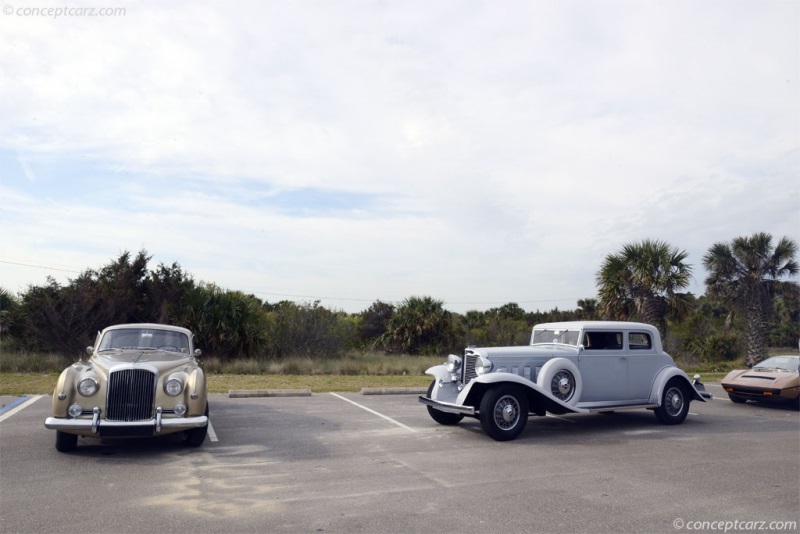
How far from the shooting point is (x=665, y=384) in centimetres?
1130

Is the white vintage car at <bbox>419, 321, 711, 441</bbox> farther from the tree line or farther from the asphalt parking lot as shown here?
the tree line

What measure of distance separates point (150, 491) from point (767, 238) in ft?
79.7

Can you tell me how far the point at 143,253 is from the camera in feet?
78.1

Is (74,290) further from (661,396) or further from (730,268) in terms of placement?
(730,268)

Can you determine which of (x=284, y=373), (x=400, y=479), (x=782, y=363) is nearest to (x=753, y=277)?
(x=782, y=363)

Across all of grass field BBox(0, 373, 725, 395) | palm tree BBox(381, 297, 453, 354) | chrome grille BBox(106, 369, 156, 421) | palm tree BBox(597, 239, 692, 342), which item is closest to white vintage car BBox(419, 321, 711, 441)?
chrome grille BBox(106, 369, 156, 421)

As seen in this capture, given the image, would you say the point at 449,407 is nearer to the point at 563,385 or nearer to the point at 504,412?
the point at 504,412

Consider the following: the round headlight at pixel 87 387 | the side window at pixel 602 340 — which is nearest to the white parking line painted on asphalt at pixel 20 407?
the round headlight at pixel 87 387

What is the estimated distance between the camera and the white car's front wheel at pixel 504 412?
9367mm

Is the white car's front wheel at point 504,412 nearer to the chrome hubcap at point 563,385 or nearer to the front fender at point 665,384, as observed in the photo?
the chrome hubcap at point 563,385

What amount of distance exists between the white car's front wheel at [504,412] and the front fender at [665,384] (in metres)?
2.92

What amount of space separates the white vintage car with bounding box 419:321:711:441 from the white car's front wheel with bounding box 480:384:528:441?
15 mm

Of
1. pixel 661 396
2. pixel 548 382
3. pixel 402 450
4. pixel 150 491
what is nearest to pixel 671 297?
pixel 661 396

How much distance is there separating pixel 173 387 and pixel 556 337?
21.5 feet
